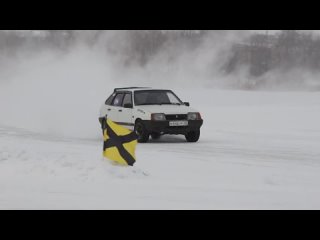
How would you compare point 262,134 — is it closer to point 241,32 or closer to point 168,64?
point 168,64

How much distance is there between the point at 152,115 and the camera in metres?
14.3

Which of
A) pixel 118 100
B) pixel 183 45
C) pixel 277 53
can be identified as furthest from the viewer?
pixel 277 53

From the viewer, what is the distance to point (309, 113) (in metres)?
24.4

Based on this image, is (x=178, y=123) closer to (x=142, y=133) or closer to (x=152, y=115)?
(x=152, y=115)

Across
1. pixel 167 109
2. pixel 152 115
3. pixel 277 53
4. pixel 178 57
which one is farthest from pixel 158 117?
pixel 277 53

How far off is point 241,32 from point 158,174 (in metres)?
54.3

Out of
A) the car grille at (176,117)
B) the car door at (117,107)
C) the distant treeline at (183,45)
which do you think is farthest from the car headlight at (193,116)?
the distant treeline at (183,45)

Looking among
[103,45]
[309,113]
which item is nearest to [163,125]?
[309,113]

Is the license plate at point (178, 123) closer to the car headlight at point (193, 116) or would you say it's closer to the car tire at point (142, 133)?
the car headlight at point (193, 116)

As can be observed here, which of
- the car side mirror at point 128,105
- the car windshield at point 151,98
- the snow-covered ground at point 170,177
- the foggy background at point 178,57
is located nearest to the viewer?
the snow-covered ground at point 170,177

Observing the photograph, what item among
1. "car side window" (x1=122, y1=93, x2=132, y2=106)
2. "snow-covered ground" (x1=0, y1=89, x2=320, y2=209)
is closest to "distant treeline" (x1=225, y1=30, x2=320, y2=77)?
"car side window" (x1=122, y1=93, x2=132, y2=106)

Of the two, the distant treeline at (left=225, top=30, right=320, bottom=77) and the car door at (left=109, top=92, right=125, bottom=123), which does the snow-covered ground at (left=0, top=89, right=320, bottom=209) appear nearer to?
the car door at (left=109, top=92, right=125, bottom=123)

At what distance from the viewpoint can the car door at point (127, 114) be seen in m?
15.0

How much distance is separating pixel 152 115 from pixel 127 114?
1.10m
